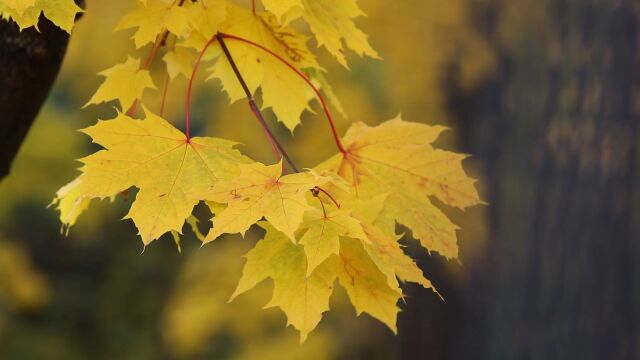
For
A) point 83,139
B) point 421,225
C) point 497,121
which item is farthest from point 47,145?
point 421,225

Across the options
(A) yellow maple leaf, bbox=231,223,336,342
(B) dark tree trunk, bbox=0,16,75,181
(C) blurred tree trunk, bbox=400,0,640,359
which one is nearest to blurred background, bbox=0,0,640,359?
(C) blurred tree trunk, bbox=400,0,640,359

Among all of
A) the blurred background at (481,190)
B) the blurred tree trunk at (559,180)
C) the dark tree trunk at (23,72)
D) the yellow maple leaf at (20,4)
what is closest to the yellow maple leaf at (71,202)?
the dark tree trunk at (23,72)

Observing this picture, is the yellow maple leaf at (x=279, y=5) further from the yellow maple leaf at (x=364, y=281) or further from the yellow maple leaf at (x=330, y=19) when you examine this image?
the yellow maple leaf at (x=364, y=281)

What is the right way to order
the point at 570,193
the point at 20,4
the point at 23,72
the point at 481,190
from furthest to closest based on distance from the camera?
the point at 481,190 → the point at 570,193 → the point at 23,72 → the point at 20,4

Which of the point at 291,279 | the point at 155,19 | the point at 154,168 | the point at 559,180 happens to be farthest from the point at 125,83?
the point at 559,180

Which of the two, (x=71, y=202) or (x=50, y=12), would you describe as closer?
(x=50, y=12)

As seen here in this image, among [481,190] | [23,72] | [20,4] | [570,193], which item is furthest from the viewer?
[481,190]

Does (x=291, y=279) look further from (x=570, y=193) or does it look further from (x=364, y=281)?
(x=570, y=193)
